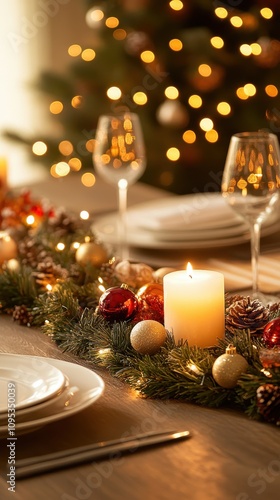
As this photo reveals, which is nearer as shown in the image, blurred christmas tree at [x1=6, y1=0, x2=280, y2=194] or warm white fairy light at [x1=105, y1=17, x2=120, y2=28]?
blurred christmas tree at [x1=6, y1=0, x2=280, y2=194]

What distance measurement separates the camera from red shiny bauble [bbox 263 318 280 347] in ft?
3.05

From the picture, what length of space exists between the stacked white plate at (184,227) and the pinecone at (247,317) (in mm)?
506

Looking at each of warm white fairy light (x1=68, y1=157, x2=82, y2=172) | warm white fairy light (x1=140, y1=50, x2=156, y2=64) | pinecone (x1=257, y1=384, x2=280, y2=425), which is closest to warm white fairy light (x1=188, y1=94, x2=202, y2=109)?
warm white fairy light (x1=140, y1=50, x2=156, y2=64)

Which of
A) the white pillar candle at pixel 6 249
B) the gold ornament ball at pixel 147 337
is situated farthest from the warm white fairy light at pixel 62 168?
the gold ornament ball at pixel 147 337

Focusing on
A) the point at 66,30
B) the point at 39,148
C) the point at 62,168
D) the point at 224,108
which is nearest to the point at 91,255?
the point at 224,108

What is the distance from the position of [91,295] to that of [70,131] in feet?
8.54

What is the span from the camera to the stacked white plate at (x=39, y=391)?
2.64ft

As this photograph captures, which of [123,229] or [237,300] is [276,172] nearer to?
[237,300]

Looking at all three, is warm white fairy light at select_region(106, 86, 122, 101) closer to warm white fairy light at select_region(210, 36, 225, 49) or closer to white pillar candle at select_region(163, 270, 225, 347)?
warm white fairy light at select_region(210, 36, 225, 49)

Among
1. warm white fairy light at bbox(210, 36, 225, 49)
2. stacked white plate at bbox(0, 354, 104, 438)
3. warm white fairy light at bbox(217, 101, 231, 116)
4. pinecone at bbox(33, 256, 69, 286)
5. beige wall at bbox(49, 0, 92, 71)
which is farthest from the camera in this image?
beige wall at bbox(49, 0, 92, 71)

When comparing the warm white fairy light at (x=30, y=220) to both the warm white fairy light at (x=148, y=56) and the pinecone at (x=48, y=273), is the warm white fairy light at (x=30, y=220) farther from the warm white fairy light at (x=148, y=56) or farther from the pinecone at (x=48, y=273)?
the warm white fairy light at (x=148, y=56)

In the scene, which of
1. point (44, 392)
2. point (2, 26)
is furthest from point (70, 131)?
point (44, 392)

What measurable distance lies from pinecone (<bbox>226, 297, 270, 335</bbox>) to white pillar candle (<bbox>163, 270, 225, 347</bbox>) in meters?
0.03

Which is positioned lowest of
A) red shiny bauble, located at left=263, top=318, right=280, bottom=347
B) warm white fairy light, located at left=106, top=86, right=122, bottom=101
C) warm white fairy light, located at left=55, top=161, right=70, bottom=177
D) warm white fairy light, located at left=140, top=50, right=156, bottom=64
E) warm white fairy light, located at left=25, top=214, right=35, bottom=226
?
warm white fairy light, located at left=55, top=161, right=70, bottom=177
